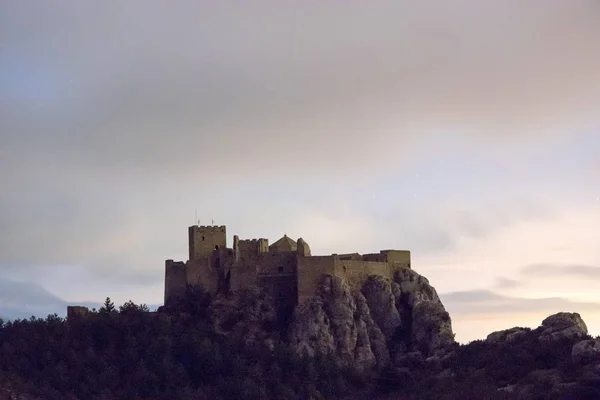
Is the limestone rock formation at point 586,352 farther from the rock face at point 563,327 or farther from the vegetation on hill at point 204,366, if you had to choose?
the rock face at point 563,327

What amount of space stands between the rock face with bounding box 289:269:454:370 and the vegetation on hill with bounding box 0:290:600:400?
56.3 inches

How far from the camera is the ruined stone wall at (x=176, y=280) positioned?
9006 centimetres

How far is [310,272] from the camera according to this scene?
286 feet

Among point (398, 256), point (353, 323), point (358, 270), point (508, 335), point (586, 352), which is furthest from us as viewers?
point (398, 256)

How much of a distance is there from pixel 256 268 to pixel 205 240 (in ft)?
15.9

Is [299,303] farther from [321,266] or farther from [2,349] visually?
[2,349]

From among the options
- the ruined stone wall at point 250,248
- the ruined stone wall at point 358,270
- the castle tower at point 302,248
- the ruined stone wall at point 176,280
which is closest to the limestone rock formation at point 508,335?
the ruined stone wall at point 358,270

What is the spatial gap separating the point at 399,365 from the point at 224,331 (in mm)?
11926

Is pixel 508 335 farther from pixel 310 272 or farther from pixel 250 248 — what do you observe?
pixel 250 248

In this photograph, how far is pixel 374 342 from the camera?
87.2 m

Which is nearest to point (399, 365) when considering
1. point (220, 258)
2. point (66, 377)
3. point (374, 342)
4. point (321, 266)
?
point (374, 342)

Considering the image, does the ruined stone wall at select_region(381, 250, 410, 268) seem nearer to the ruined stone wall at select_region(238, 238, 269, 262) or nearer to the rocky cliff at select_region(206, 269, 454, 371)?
the rocky cliff at select_region(206, 269, 454, 371)

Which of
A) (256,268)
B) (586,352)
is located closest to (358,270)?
(256,268)

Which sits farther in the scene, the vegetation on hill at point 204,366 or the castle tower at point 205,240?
the castle tower at point 205,240
